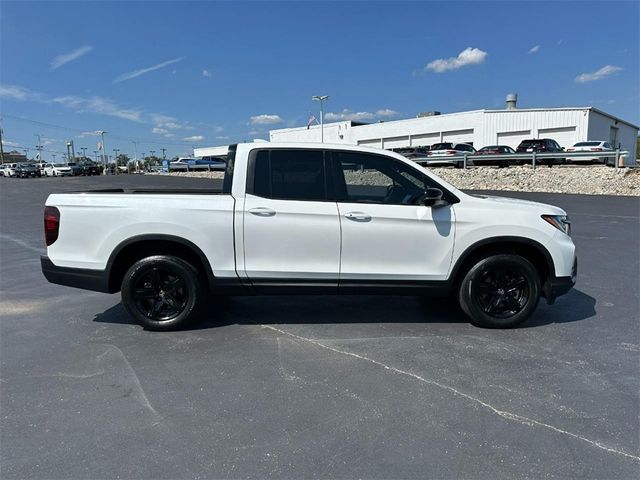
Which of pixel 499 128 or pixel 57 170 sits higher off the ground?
pixel 499 128

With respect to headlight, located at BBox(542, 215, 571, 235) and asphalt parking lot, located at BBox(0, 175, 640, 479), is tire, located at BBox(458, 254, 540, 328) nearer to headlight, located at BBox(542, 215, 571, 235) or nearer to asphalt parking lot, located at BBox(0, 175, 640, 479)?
asphalt parking lot, located at BBox(0, 175, 640, 479)

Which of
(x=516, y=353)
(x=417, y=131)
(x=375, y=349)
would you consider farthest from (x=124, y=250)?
(x=417, y=131)

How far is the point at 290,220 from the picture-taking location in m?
4.25

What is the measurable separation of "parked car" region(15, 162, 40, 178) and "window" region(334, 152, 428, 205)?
184ft

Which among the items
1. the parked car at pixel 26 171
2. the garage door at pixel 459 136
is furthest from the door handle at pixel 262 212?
the parked car at pixel 26 171

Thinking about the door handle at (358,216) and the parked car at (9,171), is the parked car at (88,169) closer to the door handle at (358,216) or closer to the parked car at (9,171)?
the parked car at (9,171)

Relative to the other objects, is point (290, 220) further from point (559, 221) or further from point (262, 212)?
point (559, 221)

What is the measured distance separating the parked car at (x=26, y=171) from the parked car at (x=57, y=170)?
6.08 ft

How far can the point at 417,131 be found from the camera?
5191 centimetres

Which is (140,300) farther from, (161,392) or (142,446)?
(142,446)

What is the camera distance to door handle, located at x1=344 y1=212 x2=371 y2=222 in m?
4.25

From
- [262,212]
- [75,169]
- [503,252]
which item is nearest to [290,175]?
[262,212]

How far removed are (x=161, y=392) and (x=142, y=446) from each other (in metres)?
0.64

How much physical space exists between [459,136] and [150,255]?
160 feet
